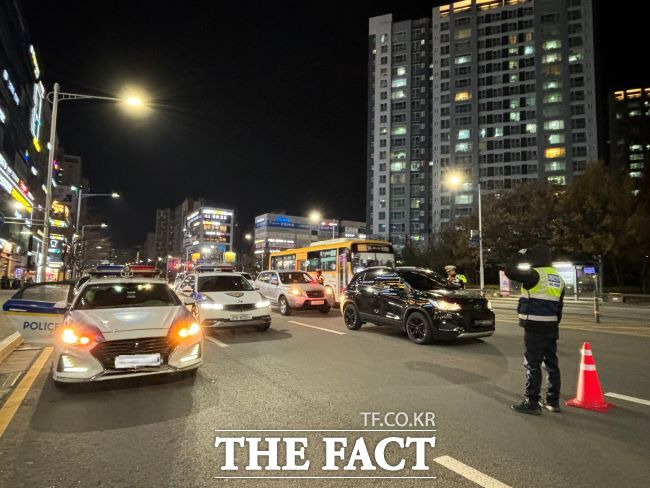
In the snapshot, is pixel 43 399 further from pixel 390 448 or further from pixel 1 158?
pixel 1 158

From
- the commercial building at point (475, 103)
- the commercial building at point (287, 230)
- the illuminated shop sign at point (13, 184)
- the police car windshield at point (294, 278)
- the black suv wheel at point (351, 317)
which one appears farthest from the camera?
the commercial building at point (287, 230)

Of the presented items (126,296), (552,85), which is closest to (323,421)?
(126,296)

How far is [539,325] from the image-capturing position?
5.23 m

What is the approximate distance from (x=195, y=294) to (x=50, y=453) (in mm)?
7335

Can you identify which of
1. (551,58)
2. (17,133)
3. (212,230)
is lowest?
(212,230)

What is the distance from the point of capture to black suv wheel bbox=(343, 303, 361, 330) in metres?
11.8

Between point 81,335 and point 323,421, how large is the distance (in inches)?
134

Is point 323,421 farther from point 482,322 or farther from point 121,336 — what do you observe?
point 482,322

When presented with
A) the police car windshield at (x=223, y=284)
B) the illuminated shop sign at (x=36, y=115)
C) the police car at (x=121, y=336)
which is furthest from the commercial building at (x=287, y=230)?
Answer: the police car at (x=121, y=336)

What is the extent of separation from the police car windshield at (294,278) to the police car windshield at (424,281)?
6827 millimetres

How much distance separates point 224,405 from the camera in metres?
5.23

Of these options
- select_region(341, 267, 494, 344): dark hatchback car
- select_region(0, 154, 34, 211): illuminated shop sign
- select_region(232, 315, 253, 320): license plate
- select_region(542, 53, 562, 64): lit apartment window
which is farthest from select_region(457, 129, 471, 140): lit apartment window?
select_region(232, 315, 253, 320): license plate

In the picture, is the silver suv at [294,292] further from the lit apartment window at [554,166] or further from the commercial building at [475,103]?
the lit apartment window at [554,166]

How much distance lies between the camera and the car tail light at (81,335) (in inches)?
220
